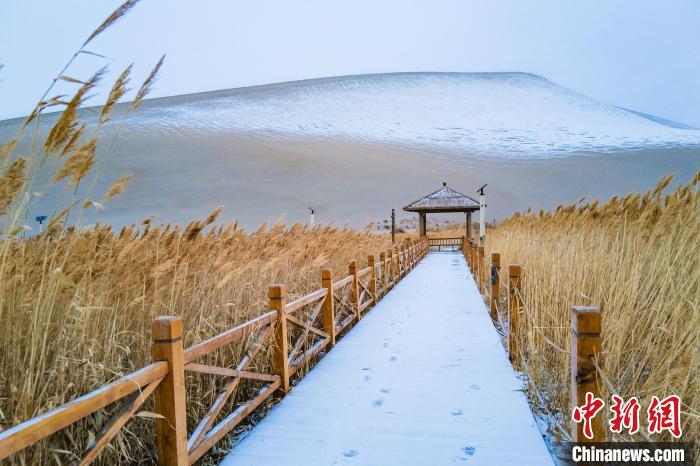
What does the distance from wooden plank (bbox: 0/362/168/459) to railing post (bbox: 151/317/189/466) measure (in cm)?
5

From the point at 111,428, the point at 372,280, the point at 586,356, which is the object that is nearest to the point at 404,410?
the point at 586,356

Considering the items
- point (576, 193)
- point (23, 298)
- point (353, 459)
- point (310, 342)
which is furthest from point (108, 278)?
point (576, 193)

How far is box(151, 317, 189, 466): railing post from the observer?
83.8 inches

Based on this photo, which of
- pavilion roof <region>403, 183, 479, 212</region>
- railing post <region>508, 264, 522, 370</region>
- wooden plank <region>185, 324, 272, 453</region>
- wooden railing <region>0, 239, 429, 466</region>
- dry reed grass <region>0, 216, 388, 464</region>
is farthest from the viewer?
pavilion roof <region>403, 183, 479, 212</region>

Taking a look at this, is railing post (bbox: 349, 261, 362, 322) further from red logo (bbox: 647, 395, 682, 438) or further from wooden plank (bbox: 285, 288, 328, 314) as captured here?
red logo (bbox: 647, 395, 682, 438)

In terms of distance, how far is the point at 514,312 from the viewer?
431 centimetres

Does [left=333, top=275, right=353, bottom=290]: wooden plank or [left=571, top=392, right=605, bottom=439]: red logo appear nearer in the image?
[left=571, top=392, right=605, bottom=439]: red logo

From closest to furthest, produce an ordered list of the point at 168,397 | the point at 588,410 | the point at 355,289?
the point at 168,397 → the point at 588,410 → the point at 355,289

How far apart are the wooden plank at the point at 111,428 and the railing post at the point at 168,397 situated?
0.49 ft

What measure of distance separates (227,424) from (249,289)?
1.72m

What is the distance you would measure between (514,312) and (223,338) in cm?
276

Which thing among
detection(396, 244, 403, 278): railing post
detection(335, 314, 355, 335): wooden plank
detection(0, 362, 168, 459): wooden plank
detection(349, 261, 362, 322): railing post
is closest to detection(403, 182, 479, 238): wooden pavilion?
detection(396, 244, 403, 278): railing post

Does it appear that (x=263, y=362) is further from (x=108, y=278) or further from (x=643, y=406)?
(x=643, y=406)

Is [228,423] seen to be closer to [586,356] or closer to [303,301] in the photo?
[303,301]
